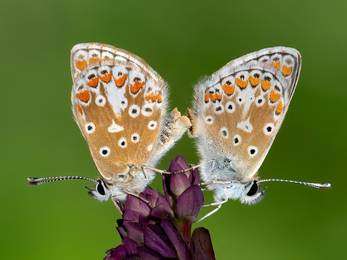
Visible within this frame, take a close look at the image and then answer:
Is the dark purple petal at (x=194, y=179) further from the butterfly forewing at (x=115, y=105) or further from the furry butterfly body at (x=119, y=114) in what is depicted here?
the butterfly forewing at (x=115, y=105)

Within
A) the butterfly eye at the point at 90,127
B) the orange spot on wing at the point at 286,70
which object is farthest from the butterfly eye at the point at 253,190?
the butterfly eye at the point at 90,127

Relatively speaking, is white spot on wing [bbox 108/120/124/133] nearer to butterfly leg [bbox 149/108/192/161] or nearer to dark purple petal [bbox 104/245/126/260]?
butterfly leg [bbox 149/108/192/161]

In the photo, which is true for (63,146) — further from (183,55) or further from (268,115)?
(268,115)

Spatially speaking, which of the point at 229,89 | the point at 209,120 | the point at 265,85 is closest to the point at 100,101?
the point at 209,120

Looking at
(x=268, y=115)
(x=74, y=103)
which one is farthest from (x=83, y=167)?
(x=268, y=115)

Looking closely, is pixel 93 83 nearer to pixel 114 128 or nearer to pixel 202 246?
pixel 114 128
